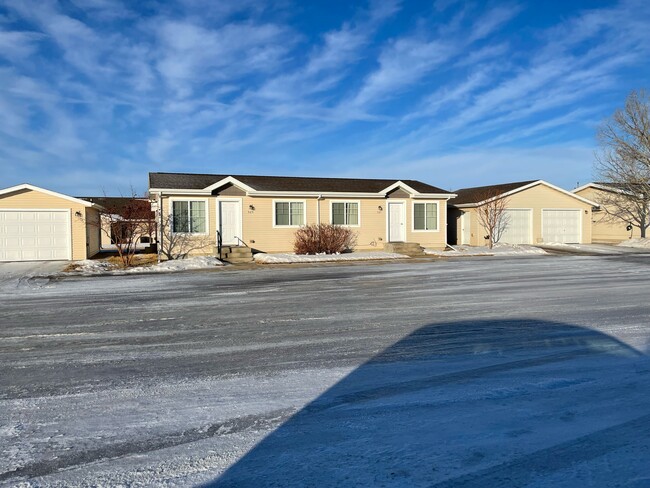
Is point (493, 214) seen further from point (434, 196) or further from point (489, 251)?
point (434, 196)

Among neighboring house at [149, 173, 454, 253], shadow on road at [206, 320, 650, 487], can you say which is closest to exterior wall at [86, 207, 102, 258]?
neighboring house at [149, 173, 454, 253]

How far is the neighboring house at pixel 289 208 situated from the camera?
2159 cm

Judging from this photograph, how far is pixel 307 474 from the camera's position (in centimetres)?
327

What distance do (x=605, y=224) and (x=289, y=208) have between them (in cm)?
2412

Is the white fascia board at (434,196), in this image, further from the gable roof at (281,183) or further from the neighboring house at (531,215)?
the neighboring house at (531,215)

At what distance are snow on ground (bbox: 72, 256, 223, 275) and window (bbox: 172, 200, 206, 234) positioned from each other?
2.33m

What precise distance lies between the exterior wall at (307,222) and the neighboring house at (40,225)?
13.5ft

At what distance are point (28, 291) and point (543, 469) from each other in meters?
12.6

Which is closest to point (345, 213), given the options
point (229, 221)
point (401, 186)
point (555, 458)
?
point (401, 186)

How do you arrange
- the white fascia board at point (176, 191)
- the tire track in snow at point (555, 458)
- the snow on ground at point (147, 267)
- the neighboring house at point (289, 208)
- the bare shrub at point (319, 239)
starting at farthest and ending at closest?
the bare shrub at point (319, 239) → the neighboring house at point (289, 208) → the white fascia board at point (176, 191) → the snow on ground at point (147, 267) → the tire track in snow at point (555, 458)

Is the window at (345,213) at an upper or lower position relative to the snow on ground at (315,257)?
upper

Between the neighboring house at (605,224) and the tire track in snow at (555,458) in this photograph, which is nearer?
the tire track in snow at (555,458)

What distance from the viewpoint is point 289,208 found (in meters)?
23.2

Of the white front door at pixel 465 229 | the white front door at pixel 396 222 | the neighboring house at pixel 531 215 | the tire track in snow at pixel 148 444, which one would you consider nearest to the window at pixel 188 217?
the white front door at pixel 396 222
